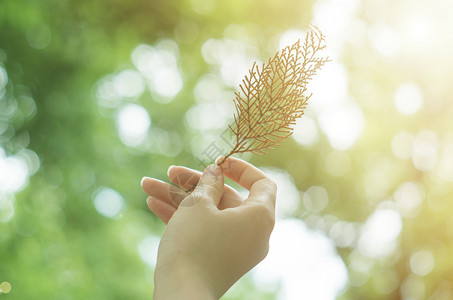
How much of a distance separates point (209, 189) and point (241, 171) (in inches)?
7.2

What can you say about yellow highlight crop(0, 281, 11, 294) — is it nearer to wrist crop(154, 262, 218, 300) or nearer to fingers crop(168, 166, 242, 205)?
wrist crop(154, 262, 218, 300)

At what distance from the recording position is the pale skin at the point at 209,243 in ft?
2.86

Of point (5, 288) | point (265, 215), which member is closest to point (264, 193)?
point (265, 215)

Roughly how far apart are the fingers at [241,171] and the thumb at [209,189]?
7 centimetres

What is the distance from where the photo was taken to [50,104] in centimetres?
459

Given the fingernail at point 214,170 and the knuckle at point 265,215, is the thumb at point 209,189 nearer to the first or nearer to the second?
the fingernail at point 214,170

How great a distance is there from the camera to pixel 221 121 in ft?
17.1

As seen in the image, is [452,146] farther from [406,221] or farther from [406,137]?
[406,221]

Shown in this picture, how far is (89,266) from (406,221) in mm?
3692

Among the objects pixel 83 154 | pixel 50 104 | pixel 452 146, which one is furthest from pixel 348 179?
pixel 50 104

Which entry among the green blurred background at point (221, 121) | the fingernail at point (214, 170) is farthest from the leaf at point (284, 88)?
the green blurred background at point (221, 121)

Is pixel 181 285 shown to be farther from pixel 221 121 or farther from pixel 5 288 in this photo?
pixel 221 121

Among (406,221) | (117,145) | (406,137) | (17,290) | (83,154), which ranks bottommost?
(17,290)

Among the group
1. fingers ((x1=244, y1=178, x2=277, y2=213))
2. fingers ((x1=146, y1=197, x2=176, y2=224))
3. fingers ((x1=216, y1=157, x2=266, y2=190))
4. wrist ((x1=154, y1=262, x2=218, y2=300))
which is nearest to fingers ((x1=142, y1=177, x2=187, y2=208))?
fingers ((x1=146, y1=197, x2=176, y2=224))
